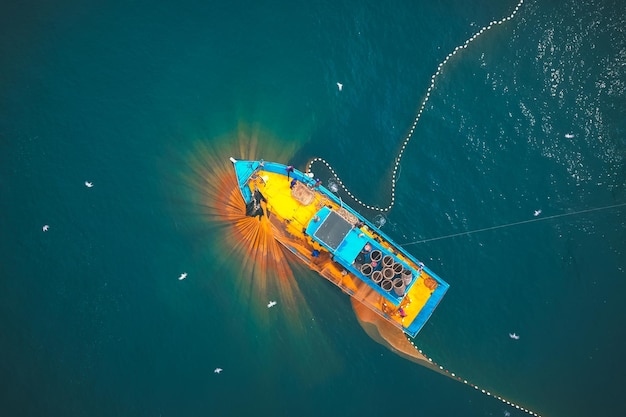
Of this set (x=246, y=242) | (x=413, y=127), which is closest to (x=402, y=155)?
(x=413, y=127)

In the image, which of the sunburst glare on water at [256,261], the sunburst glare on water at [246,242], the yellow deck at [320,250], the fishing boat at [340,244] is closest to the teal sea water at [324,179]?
the sunburst glare on water at [256,261]

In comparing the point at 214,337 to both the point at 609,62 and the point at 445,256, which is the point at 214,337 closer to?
the point at 445,256

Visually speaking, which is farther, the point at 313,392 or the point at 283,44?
the point at 283,44

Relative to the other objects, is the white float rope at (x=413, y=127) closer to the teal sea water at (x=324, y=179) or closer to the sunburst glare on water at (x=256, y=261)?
the teal sea water at (x=324, y=179)

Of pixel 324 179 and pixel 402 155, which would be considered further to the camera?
pixel 402 155

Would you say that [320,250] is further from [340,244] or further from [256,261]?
[256,261]

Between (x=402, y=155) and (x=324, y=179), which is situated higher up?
(x=402, y=155)

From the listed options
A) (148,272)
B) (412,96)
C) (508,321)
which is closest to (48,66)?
(148,272)
